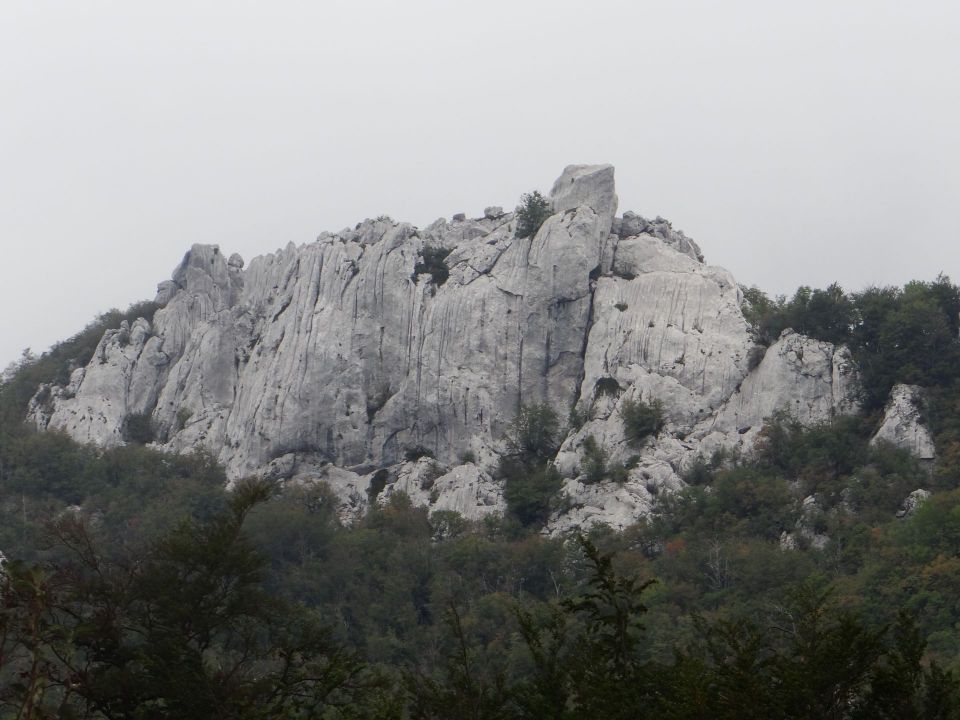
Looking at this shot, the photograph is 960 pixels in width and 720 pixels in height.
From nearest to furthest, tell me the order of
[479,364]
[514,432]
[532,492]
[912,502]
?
[912,502] → [532,492] → [514,432] → [479,364]

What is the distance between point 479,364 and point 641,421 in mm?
8095

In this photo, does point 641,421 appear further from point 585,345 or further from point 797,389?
point 797,389

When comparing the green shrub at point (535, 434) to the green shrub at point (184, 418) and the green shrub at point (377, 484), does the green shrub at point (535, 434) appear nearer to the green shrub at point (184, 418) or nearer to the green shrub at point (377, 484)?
the green shrub at point (377, 484)

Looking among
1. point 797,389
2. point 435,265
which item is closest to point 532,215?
point 435,265

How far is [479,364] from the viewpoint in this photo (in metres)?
56.2

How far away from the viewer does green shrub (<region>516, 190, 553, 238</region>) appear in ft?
192

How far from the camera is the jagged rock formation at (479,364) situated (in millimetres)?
51344

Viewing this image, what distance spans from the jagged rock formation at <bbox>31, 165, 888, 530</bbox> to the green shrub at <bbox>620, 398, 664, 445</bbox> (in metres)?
0.39

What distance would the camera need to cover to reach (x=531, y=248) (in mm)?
57125

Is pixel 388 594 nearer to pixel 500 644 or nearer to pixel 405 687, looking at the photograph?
pixel 500 644

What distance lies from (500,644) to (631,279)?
66.6 feet

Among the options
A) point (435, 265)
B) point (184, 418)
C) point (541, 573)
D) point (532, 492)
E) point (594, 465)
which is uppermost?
point (435, 265)

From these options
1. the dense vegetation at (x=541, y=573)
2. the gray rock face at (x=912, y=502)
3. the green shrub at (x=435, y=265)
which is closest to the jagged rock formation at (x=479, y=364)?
the green shrub at (x=435, y=265)

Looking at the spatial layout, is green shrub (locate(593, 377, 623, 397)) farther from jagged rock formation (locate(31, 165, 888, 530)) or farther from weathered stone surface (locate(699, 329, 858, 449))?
weathered stone surface (locate(699, 329, 858, 449))
